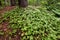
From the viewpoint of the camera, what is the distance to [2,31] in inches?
206

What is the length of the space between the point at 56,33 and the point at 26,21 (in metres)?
1.77

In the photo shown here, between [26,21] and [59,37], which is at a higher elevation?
[26,21]

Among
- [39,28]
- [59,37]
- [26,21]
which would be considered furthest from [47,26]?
[26,21]

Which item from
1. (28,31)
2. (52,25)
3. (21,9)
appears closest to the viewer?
(28,31)

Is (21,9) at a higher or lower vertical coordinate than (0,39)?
higher

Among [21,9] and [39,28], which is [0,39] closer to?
[39,28]

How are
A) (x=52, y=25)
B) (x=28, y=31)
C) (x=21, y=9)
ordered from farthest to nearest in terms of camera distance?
1. (x=21, y=9)
2. (x=52, y=25)
3. (x=28, y=31)

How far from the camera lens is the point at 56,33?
5203mm

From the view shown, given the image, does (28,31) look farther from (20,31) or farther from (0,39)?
(0,39)

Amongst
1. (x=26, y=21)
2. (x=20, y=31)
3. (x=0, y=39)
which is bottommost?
(x=0, y=39)

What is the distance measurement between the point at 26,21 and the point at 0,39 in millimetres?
1665

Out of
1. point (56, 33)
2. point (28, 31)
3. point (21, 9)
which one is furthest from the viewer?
point (21, 9)

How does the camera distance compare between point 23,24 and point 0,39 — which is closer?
point 0,39

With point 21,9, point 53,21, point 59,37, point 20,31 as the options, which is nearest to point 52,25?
point 53,21
